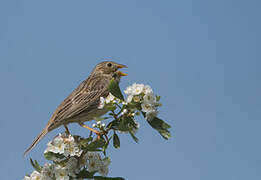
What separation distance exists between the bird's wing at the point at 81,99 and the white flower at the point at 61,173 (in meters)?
2.79

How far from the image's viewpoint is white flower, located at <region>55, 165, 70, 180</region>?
4336mm

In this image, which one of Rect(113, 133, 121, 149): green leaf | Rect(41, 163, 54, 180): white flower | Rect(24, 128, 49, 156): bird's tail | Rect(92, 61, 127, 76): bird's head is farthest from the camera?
Rect(92, 61, 127, 76): bird's head

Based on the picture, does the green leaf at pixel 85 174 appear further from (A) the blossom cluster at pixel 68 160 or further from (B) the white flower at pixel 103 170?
(B) the white flower at pixel 103 170

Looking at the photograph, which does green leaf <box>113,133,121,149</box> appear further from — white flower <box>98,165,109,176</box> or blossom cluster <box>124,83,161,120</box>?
blossom cluster <box>124,83,161,120</box>

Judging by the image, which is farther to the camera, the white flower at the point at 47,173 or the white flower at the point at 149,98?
the white flower at the point at 47,173

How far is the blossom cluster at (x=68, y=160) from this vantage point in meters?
4.45

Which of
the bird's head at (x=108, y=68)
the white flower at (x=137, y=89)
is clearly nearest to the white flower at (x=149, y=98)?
the white flower at (x=137, y=89)

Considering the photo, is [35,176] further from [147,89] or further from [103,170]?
[147,89]

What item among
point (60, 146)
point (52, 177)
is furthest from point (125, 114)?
point (52, 177)

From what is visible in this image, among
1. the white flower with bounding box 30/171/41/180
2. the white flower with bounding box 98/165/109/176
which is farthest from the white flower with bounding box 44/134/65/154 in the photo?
the white flower with bounding box 98/165/109/176

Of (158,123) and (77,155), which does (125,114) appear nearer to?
(158,123)

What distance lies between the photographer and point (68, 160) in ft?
14.7

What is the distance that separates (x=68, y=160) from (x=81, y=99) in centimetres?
355

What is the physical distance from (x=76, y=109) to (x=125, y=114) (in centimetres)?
321
